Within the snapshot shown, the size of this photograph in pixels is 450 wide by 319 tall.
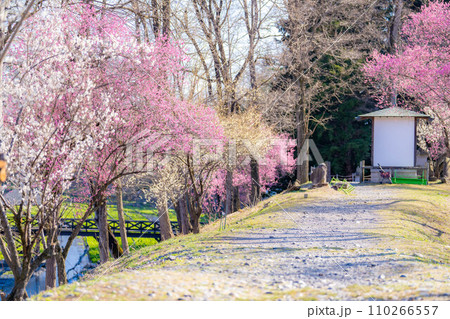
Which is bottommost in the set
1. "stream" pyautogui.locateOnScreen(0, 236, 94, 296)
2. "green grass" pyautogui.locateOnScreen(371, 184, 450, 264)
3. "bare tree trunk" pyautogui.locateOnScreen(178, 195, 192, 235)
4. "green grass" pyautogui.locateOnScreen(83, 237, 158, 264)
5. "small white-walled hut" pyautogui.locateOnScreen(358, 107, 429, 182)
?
"stream" pyautogui.locateOnScreen(0, 236, 94, 296)

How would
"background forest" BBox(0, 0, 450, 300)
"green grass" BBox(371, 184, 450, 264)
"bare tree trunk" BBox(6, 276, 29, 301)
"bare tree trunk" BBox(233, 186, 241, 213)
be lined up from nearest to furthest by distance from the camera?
"bare tree trunk" BBox(6, 276, 29, 301) < "background forest" BBox(0, 0, 450, 300) < "green grass" BBox(371, 184, 450, 264) < "bare tree trunk" BBox(233, 186, 241, 213)

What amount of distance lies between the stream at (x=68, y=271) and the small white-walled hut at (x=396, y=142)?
1446 centimetres

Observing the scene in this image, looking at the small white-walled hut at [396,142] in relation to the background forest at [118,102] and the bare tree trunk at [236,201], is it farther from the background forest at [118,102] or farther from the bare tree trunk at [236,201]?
the bare tree trunk at [236,201]

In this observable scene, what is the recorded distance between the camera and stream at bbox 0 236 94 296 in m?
21.6

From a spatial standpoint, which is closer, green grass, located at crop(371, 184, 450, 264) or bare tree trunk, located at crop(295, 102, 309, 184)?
green grass, located at crop(371, 184, 450, 264)

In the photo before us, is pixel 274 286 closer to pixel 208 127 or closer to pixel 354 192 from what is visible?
pixel 208 127

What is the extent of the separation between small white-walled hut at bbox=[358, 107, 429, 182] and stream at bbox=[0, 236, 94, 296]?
1446 cm

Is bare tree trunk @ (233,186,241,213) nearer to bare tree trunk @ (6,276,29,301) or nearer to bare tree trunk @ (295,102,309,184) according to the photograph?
bare tree trunk @ (295,102,309,184)

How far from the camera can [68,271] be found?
79.0 ft

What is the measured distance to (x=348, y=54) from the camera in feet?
79.9

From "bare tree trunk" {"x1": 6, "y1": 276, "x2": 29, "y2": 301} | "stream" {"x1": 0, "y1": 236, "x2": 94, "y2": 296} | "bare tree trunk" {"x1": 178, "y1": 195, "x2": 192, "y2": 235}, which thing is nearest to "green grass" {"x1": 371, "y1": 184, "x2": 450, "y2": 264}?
"bare tree trunk" {"x1": 6, "y1": 276, "x2": 29, "y2": 301}

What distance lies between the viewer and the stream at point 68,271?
852 inches

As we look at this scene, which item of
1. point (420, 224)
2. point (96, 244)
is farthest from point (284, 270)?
point (96, 244)

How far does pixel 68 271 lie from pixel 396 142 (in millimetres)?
17331
